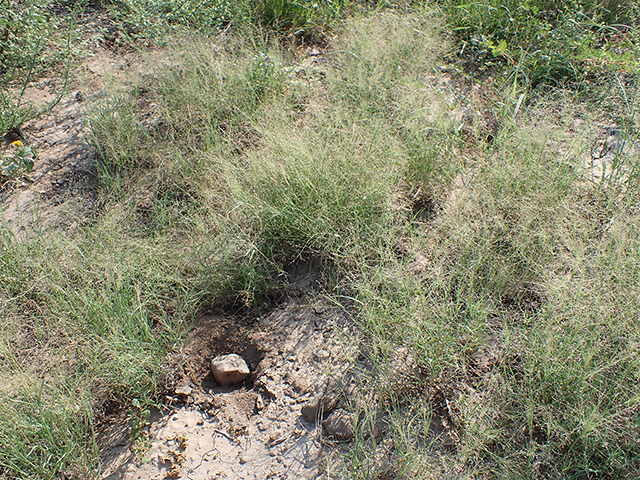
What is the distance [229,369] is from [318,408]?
0.42 metres

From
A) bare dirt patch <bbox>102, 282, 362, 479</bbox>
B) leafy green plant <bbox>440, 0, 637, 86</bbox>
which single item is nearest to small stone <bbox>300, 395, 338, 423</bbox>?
bare dirt patch <bbox>102, 282, 362, 479</bbox>

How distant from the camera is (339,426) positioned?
1968mm

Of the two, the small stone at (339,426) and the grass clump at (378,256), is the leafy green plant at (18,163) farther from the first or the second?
the small stone at (339,426)

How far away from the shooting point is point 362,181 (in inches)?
99.8

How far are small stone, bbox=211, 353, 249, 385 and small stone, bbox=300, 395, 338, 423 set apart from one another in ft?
1.07

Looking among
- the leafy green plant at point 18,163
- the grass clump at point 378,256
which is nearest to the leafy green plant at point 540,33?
the grass clump at point 378,256

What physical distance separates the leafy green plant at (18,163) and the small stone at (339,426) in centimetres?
239

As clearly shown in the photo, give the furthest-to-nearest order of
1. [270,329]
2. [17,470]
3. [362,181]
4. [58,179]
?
[58,179] → [362,181] → [270,329] → [17,470]

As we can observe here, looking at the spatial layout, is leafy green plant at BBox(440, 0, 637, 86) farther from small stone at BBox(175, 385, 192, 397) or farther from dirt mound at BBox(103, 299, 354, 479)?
small stone at BBox(175, 385, 192, 397)

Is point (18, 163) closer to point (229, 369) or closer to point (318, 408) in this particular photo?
point (229, 369)

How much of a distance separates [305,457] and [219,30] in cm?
307

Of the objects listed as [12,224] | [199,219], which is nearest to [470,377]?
[199,219]

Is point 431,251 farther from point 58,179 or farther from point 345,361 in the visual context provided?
point 58,179

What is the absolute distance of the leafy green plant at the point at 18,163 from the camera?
122 inches
